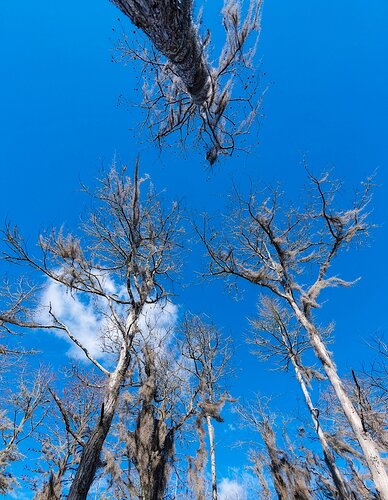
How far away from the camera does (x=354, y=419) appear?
561 centimetres

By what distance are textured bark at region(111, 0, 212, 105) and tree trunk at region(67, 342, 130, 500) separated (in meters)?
5.15

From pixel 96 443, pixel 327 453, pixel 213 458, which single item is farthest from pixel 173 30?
pixel 213 458

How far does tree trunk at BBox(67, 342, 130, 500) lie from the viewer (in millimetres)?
3711

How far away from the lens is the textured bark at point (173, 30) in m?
2.69

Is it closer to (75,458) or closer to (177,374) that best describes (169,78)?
(177,374)

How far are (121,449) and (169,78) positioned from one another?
7449mm

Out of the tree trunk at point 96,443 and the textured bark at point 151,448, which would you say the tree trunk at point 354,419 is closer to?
the textured bark at point 151,448

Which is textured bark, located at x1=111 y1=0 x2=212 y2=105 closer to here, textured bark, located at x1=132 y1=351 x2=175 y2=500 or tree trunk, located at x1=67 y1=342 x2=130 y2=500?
tree trunk, located at x1=67 y1=342 x2=130 y2=500

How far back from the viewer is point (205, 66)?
12.3 feet

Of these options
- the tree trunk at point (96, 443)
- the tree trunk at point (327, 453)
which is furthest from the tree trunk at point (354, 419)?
the tree trunk at point (96, 443)

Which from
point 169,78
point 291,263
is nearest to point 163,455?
point 291,263

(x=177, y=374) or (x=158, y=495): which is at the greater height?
(x=177, y=374)

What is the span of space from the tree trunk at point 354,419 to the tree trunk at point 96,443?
4.84 m

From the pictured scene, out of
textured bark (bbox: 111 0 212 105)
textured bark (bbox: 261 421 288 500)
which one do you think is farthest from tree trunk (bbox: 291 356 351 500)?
textured bark (bbox: 111 0 212 105)
